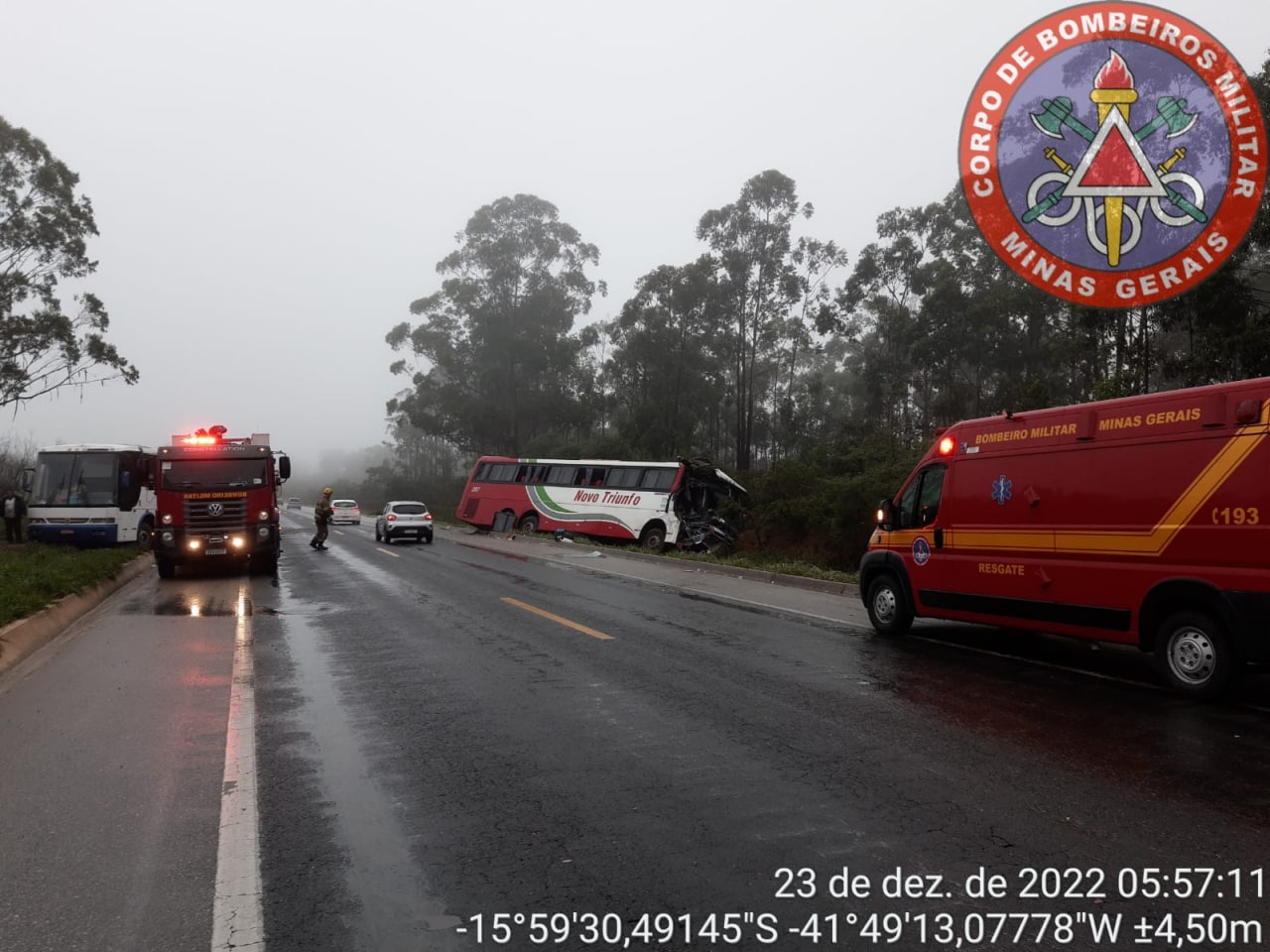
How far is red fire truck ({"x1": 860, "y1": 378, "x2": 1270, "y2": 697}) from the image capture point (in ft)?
22.1

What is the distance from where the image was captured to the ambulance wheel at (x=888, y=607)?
34.0 ft

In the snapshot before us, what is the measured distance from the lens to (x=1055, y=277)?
23.7 m

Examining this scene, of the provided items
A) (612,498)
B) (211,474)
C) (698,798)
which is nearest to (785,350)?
(612,498)

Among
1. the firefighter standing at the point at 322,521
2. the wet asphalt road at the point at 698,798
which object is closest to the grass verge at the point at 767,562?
the wet asphalt road at the point at 698,798

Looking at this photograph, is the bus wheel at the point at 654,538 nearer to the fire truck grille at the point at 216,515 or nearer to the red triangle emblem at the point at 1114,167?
the fire truck grille at the point at 216,515

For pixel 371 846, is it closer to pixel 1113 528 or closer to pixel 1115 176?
pixel 1113 528

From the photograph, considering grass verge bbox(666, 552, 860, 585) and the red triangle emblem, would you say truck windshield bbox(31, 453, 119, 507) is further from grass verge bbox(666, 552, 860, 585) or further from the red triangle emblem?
the red triangle emblem

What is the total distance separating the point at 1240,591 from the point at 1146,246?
42.5ft

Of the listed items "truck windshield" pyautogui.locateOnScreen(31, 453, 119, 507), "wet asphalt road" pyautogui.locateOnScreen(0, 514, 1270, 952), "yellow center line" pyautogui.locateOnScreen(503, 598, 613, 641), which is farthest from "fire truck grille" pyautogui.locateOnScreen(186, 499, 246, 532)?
"truck windshield" pyautogui.locateOnScreen(31, 453, 119, 507)

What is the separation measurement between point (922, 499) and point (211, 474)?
14299mm

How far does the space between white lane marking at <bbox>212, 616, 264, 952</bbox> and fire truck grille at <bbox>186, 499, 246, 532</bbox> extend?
12.1m

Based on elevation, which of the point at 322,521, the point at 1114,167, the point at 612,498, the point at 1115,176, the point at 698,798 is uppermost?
the point at 1114,167

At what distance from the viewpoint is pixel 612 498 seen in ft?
100

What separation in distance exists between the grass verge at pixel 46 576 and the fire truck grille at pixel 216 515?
1.73m
